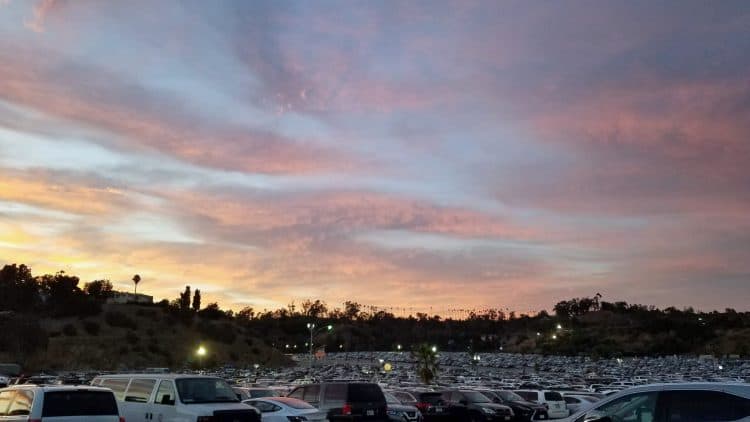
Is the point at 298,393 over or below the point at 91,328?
below

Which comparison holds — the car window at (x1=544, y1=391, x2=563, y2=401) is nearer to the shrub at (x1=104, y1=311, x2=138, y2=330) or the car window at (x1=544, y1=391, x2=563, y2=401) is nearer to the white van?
the white van

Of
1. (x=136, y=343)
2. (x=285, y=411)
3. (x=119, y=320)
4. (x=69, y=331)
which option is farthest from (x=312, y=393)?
(x=119, y=320)

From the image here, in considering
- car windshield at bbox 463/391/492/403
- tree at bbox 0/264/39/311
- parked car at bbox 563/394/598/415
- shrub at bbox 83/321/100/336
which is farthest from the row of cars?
tree at bbox 0/264/39/311

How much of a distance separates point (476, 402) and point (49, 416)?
2246 centimetres

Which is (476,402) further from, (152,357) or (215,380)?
(152,357)

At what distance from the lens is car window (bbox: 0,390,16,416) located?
14844mm

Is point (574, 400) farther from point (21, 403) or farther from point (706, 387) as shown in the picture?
point (21, 403)

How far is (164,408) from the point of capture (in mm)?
17406

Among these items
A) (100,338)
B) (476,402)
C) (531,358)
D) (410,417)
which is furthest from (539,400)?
(531,358)

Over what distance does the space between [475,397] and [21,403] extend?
75.0ft

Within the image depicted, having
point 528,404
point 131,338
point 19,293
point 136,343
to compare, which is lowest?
point 528,404

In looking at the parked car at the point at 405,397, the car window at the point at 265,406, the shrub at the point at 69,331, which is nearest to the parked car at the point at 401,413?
the parked car at the point at 405,397

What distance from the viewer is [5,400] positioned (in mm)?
15039

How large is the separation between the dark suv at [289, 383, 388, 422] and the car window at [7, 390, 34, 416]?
386 inches
